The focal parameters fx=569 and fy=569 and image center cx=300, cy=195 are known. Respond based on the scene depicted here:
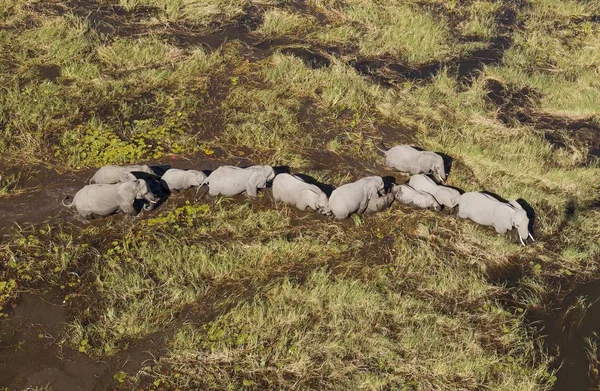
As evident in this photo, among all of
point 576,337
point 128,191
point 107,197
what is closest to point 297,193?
point 128,191

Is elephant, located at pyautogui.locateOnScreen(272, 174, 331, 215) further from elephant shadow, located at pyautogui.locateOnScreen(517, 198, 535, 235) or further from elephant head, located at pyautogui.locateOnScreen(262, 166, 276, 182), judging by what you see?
elephant shadow, located at pyautogui.locateOnScreen(517, 198, 535, 235)

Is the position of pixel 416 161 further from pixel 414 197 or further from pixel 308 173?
pixel 308 173

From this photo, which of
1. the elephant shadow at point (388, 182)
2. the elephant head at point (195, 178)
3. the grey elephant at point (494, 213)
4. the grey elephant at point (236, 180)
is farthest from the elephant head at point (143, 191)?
the grey elephant at point (494, 213)

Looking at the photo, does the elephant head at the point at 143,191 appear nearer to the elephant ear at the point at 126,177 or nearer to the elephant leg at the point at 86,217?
the elephant ear at the point at 126,177

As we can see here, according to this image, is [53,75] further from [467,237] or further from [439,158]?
[467,237]

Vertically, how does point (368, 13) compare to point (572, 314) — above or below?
above

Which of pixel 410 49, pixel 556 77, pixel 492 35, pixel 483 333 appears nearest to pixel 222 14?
pixel 410 49
